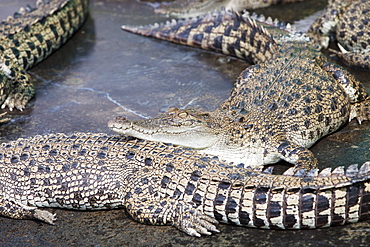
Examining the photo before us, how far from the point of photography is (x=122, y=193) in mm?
3879

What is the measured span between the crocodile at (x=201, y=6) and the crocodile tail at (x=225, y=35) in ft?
3.20

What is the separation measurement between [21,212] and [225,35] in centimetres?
389

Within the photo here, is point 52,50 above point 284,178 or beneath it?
beneath

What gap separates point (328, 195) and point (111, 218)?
1575mm

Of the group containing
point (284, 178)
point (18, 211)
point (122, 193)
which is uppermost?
point (284, 178)

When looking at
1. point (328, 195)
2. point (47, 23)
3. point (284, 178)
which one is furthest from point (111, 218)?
point (47, 23)

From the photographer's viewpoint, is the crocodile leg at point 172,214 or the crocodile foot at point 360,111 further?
the crocodile foot at point 360,111

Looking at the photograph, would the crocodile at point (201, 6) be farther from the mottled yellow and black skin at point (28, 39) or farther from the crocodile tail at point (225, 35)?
the mottled yellow and black skin at point (28, 39)

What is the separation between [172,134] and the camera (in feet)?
13.9

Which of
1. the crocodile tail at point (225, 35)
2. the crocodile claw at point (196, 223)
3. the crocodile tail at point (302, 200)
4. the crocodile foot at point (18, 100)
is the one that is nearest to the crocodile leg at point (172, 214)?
the crocodile claw at point (196, 223)

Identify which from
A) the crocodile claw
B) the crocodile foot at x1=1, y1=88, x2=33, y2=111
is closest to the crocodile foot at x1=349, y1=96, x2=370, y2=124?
the crocodile claw

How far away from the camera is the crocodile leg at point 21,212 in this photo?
3903 mm

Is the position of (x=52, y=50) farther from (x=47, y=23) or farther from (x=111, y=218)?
(x=111, y=218)

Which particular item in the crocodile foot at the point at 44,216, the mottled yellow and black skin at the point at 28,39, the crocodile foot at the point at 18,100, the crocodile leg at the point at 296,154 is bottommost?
the crocodile foot at the point at 18,100
